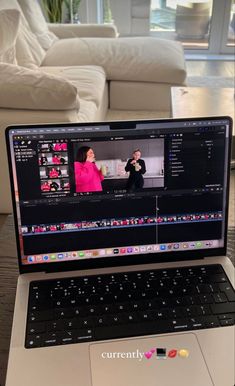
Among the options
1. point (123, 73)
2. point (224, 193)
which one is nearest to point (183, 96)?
point (123, 73)

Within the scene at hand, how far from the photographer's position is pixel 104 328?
690 millimetres

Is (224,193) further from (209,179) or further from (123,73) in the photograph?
(123,73)

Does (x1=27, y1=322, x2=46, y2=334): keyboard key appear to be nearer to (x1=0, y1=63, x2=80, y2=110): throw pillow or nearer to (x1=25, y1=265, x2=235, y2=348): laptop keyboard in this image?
(x1=25, y1=265, x2=235, y2=348): laptop keyboard

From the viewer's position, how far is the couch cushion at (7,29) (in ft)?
7.39

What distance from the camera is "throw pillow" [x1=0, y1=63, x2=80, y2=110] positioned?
1863mm

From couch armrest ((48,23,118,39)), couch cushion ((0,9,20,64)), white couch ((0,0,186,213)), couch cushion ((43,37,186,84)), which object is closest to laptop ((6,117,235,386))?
couch cushion ((0,9,20,64))

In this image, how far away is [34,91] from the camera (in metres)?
1.87

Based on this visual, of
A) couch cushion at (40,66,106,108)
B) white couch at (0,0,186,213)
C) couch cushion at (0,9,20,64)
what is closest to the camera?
couch cushion at (0,9,20,64)

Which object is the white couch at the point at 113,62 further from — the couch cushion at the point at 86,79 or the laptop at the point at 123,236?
the laptop at the point at 123,236

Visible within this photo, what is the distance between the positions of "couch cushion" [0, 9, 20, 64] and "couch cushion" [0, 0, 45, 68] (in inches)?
19.1

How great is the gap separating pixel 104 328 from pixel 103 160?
0.88ft

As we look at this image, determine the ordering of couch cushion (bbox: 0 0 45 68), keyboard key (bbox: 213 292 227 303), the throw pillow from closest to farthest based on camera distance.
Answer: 1. keyboard key (bbox: 213 292 227 303)
2. the throw pillow
3. couch cushion (bbox: 0 0 45 68)

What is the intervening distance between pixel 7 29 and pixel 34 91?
23.6 inches

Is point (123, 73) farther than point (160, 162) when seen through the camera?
Yes
